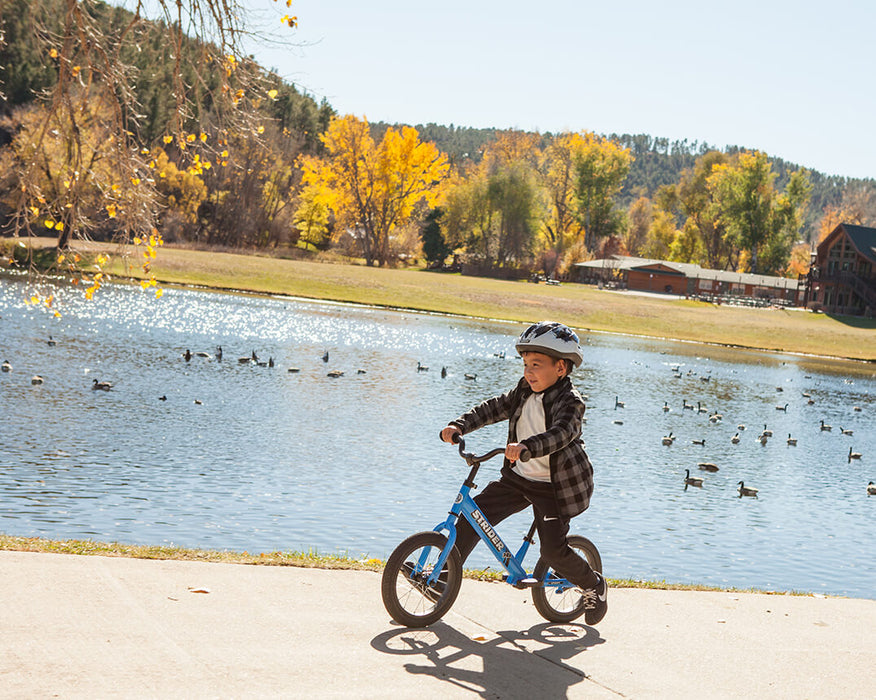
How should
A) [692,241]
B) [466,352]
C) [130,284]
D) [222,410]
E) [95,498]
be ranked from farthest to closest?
[692,241] < [130,284] < [466,352] < [222,410] < [95,498]

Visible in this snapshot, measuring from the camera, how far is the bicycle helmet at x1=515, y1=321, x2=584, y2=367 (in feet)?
20.5

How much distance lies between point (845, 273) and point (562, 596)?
10162 centimetres

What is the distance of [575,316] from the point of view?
2985 inches

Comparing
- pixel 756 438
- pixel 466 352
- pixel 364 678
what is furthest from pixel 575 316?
pixel 364 678

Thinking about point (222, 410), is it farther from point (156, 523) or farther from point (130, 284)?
point (130, 284)

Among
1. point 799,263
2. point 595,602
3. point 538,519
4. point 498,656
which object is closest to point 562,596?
point 595,602

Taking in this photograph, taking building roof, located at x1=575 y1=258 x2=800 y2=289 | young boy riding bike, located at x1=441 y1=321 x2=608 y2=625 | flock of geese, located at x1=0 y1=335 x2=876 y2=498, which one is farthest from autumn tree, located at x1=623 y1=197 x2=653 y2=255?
young boy riding bike, located at x1=441 y1=321 x2=608 y2=625

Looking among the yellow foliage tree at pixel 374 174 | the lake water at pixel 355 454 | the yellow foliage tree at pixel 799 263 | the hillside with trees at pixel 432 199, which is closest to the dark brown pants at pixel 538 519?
the lake water at pixel 355 454

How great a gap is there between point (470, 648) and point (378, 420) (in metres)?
17.1

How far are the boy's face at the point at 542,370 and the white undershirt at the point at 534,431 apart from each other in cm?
11

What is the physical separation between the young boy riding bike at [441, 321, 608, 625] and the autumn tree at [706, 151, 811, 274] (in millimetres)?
127301

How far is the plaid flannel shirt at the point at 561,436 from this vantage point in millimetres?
6109

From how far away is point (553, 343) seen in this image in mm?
6246

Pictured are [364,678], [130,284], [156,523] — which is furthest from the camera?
[130,284]
